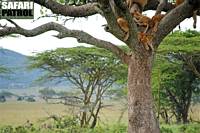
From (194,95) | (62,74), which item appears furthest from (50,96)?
(194,95)

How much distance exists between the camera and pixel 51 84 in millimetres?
22047

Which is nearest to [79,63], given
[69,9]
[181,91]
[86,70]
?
[86,70]

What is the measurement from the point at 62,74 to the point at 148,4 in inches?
469

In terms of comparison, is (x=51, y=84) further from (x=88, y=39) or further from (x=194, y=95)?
(x=88, y=39)

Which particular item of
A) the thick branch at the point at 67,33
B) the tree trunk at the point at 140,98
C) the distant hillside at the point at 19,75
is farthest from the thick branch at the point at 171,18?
the distant hillside at the point at 19,75

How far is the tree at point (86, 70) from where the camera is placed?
18625mm

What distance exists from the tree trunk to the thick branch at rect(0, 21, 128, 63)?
0.87 ft

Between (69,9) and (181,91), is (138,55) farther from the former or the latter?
(181,91)

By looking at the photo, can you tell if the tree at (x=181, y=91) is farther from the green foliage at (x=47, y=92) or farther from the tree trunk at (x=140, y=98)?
the tree trunk at (x=140, y=98)

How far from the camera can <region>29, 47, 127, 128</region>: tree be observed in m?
18.6

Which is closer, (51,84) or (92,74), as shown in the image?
(92,74)

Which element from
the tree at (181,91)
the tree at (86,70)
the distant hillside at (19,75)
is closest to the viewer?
the tree at (86,70)

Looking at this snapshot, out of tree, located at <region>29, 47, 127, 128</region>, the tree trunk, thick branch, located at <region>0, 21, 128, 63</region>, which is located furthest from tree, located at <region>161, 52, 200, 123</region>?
the tree trunk

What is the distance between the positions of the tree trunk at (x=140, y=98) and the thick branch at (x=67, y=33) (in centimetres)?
27
